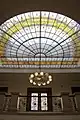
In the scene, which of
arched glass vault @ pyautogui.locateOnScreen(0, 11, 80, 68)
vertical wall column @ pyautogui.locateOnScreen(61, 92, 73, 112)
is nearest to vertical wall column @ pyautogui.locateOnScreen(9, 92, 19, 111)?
vertical wall column @ pyautogui.locateOnScreen(61, 92, 73, 112)

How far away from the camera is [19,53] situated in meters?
13.1

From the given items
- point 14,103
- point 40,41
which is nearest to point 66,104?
point 14,103

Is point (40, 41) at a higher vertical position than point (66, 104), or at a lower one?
higher

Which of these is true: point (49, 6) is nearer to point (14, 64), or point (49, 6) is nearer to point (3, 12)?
point (3, 12)

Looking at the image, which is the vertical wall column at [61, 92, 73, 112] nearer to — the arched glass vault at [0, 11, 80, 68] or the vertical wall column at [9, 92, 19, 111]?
the vertical wall column at [9, 92, 19, 111]

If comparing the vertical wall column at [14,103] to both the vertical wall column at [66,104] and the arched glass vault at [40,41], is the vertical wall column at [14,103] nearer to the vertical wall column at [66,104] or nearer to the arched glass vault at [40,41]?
the vertical wall column at [66,104]

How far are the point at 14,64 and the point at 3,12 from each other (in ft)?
20.5

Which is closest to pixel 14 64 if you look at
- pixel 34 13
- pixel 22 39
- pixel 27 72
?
pixel 27 72

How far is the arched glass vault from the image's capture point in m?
10.3

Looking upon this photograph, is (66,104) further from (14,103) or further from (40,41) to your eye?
(40,41)

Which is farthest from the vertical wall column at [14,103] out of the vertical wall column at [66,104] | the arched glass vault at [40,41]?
the arched glass vault at [40,41]

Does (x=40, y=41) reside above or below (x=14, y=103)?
above

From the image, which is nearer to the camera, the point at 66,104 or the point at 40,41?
the point at 66,104

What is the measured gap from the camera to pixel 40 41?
40.0ft
